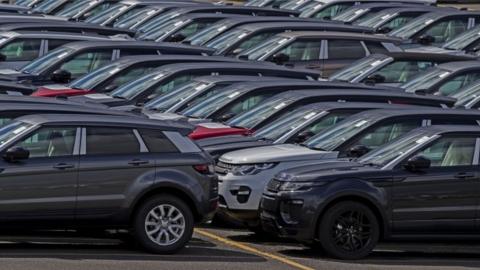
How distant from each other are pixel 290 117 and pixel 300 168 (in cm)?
280

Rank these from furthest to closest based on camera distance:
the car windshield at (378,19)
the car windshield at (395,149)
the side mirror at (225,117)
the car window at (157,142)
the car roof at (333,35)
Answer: the car windshield at (378,19)
the car roof at (333,35)
the side mirror at (225,117)
the car windshield at (395,149)
the car window at (157,142)

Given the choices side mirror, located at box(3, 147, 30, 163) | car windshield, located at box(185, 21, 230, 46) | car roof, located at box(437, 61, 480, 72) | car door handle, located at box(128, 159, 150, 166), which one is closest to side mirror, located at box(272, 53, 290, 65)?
car windshield, located at box(185, 21, 230, 46)

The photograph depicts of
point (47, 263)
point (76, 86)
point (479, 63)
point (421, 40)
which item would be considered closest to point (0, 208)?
point (47, 263)

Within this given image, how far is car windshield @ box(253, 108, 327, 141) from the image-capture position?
19047 mm

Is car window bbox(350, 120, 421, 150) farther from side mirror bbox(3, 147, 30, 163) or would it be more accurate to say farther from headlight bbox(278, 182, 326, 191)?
side mirror bbox(3, 147, 30, 163)

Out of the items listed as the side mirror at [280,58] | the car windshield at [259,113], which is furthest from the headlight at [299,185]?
the side mirror at [280,58]

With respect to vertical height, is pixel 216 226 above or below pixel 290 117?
below

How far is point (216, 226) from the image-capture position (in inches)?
720

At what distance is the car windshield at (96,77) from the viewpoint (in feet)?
77.2

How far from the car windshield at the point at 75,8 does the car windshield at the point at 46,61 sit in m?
10.3

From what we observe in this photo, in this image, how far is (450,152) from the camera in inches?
656

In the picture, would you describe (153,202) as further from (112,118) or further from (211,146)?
(211,146)

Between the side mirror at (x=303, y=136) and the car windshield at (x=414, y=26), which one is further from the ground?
the car windshield at (x=414, y=26)

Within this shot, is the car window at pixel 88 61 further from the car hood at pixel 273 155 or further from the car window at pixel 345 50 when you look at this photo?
the car hood at pixel 273 155
